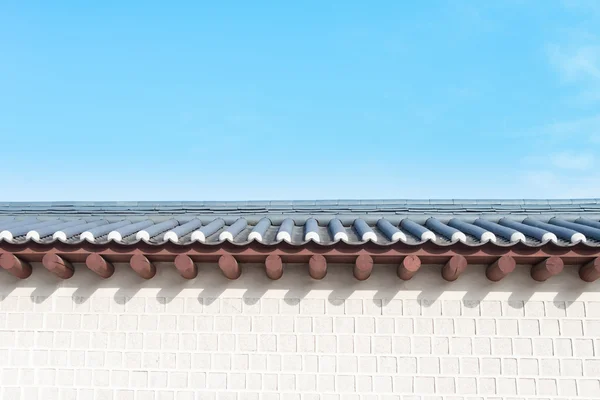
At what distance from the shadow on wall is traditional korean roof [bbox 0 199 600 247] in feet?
1.05

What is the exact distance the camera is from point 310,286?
14.0 ft

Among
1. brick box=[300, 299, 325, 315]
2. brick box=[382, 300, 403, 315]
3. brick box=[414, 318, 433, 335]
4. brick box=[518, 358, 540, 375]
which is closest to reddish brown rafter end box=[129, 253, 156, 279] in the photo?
brick box=[300, 299, 325, 315]

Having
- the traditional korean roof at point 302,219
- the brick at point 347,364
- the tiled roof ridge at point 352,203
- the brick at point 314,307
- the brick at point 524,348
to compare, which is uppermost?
the tiled roof ridge at point 352,203

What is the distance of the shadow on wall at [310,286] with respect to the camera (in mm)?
4180

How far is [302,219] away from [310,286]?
4.00ft

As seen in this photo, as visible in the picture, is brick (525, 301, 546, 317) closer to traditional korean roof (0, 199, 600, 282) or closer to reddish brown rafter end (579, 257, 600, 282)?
traditional korean roof (0, 199, 600, 282)

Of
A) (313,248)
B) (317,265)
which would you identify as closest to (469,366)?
(317,265)

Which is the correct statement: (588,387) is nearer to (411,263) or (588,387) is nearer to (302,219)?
(411,263)

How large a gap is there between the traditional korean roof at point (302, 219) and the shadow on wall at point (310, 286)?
0.32 metres

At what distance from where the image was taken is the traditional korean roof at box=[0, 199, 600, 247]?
166 inches

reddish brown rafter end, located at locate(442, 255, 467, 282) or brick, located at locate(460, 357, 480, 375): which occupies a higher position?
reddish brown rafter end, located at locate(442, 255, 467, 282)

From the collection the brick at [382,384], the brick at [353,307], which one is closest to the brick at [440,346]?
the brick at [382,384]

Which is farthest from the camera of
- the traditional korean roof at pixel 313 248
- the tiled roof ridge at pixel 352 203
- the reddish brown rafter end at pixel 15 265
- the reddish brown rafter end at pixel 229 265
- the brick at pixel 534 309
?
the tiled roof ridge at pixel 352 203

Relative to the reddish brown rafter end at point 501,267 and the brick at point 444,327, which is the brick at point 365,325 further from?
the reddish brown rafter end at point 501,267
